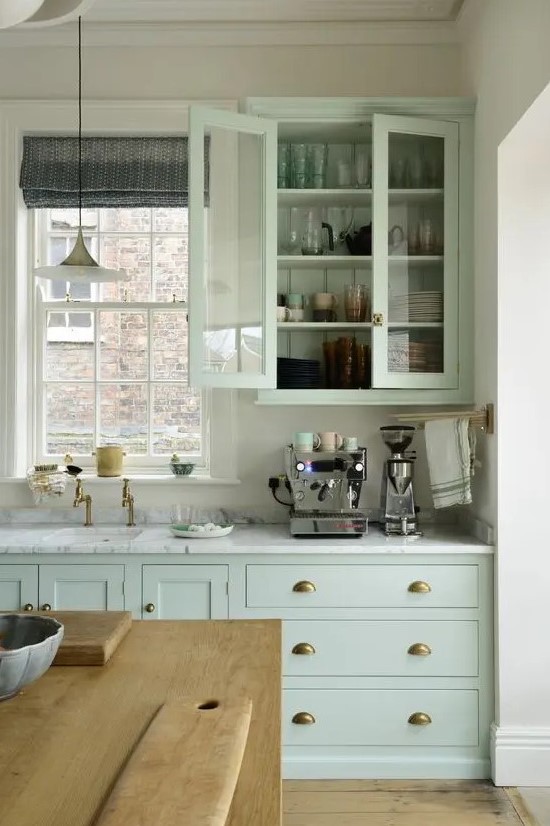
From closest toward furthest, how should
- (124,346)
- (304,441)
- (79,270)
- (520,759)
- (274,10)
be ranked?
1. (520,759)
2. (79,270)
3. (304,441)
4. (274,10)
5. (124,346)

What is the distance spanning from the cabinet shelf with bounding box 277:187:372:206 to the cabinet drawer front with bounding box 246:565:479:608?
5.14 feet

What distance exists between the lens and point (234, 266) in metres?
3.49

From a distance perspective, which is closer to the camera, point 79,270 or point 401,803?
point 401,803

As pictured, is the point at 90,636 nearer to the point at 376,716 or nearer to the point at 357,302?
the point at 376,716

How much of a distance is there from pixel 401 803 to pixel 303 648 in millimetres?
646

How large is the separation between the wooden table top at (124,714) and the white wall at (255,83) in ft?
6.09

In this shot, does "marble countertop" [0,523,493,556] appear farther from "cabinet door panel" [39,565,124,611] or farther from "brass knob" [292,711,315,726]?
"brass knob" [292,711,315,726]

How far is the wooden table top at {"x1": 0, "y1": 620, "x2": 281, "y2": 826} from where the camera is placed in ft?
3.74

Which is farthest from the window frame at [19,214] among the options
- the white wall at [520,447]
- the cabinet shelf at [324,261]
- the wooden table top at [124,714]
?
the wooden table top at [124,714]

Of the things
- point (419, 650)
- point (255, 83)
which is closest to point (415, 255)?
point (255, 83)

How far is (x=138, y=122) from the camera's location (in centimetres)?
389

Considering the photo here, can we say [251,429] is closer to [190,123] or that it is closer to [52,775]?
[190,123]

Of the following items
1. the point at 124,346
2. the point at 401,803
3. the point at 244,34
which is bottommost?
the point at 401,803

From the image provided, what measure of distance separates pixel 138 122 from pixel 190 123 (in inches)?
24.7
